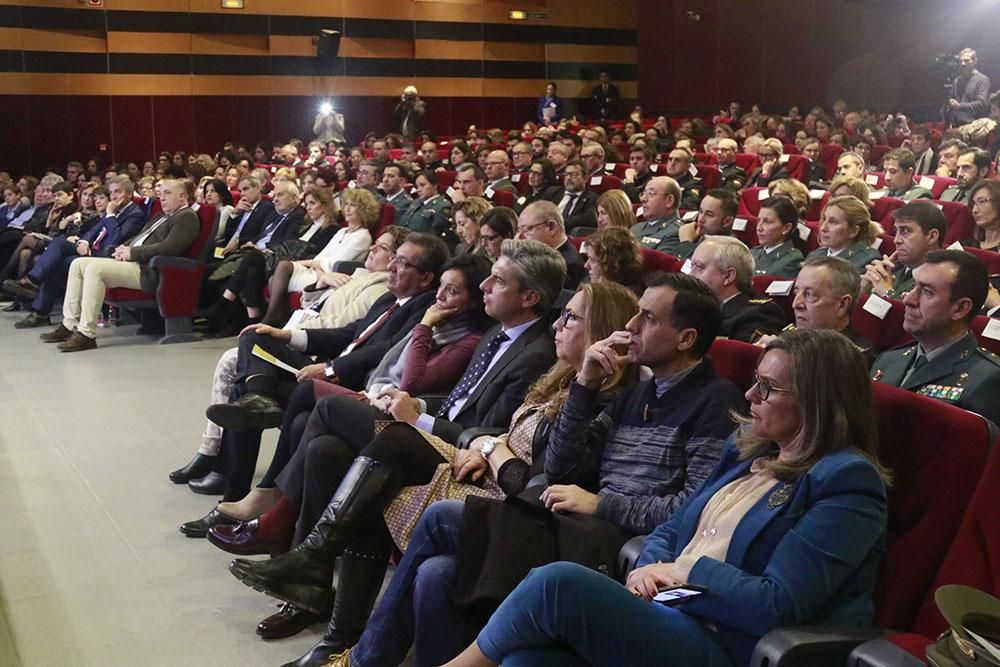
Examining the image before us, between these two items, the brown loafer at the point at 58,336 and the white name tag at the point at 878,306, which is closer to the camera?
the white name tag at the point at 878,306

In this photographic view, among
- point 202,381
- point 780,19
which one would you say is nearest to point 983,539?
point 202,381

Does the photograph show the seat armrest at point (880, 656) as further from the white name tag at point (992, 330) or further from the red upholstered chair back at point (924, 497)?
the white name tag at point (992, 330)

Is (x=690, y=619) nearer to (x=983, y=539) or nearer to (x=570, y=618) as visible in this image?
(x=570, y=618)

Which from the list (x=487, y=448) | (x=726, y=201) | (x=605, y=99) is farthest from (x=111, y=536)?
(x=605, y=99)

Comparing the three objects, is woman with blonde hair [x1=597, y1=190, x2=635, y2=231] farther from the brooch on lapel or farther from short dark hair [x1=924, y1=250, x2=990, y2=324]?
the brooch on lapel

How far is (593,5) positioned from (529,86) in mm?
1608

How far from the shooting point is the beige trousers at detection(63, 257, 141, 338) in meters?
6.56

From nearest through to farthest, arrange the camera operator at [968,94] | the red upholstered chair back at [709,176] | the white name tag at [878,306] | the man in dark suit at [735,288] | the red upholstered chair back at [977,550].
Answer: the red upholstered chair back at [977,550] < the white name tag at [878,306] < the man in dark suit at [735,288] < the red upholstered chair back at [709,176] < the camera operator at [968,94]

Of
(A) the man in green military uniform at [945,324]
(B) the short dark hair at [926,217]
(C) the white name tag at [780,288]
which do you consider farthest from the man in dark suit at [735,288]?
(B) the short dark hair at [926,217]

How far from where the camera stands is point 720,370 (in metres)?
2.52

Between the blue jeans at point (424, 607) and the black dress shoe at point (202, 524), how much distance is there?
1.16m

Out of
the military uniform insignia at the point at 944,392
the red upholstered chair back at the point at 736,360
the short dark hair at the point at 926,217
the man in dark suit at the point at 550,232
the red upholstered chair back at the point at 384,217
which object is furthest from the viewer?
the red upholstered chair back at the point at 384,217

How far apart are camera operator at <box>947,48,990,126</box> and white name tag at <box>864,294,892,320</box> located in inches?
274

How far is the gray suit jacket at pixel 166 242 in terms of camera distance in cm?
669
